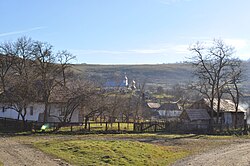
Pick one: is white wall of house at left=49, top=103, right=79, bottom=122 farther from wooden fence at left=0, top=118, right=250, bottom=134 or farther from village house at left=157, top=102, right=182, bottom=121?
village house at left=157, top=102, right=182, bottom=121

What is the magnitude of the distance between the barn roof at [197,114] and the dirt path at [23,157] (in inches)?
1189

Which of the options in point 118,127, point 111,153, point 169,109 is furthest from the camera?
point 169,109

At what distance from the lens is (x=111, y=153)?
2394cm

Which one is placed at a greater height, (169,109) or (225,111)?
(169,109)

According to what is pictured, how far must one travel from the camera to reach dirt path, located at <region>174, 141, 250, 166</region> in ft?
79.4

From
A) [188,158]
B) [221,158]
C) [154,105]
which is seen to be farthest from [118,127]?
[154,105]

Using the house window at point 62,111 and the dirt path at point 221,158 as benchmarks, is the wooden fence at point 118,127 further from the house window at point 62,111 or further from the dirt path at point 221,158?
the dirt path at point 221,158

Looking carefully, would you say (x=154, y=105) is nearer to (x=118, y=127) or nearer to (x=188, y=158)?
(x=118, y=127)

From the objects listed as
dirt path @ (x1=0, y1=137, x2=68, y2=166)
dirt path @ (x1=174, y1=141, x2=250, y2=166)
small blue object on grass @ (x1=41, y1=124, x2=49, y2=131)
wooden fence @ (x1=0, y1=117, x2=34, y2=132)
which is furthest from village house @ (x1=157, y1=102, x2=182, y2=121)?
dirt path @ (x1=0, y1=137, x2=68, y2=166)

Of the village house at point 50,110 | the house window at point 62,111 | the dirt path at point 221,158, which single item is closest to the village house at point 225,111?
the village house at point 50,110

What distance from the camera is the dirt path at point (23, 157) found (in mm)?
20522

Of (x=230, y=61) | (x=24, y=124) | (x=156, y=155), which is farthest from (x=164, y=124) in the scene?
(x=156, y=155)

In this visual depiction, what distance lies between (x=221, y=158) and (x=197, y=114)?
27.4m

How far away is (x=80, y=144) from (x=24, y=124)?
15.8m
